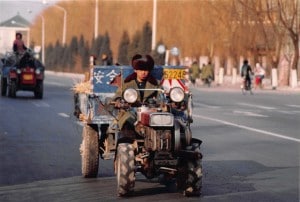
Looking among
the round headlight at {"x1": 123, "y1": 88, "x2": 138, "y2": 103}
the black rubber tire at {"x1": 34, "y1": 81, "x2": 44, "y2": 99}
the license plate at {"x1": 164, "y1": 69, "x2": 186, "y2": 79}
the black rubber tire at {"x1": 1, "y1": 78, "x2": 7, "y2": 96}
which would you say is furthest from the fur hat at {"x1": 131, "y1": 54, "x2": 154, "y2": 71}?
the black rubber tire at {"x1": 1, "y1": 78, "x2": 7, "y2": 96}

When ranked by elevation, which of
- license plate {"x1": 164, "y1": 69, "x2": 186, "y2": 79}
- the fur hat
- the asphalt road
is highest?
the fur hat

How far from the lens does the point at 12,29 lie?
162625mm

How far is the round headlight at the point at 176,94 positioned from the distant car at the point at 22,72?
24674 millimetres

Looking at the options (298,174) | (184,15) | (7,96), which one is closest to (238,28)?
(184,15)

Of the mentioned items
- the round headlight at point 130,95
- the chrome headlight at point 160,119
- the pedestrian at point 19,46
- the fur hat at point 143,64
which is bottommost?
the chrome headlight at point 160,119

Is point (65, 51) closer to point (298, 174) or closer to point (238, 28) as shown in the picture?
point (238, 28)

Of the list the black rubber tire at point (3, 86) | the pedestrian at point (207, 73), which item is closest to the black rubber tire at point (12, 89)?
the black rubber tire at point (3, 86)

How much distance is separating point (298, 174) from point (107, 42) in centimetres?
7573

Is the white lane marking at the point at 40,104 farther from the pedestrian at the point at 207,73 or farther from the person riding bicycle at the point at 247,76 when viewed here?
the pedestrian at the point at 207,73

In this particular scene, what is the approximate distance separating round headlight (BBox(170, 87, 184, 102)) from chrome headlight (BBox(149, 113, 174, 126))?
66 cm

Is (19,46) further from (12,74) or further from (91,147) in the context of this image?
(91,147)

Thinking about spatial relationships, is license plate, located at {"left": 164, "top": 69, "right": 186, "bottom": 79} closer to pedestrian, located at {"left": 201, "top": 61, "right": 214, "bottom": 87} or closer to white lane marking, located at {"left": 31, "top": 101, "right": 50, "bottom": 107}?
white lane marking, located at {"left": 31, "top": 101, "right": 50, "bottom": 107}

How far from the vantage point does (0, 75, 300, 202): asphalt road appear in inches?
404

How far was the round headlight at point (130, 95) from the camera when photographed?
10164mm
